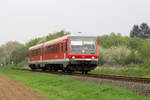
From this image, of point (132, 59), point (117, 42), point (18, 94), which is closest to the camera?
point (18, 94)

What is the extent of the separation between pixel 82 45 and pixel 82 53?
671 millimetres

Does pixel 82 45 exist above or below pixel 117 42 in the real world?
below

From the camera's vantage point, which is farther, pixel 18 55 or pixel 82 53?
pixel 18 55

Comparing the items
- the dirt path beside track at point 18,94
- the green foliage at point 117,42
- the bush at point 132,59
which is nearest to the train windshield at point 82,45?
the dirt path beside track at point 18,94

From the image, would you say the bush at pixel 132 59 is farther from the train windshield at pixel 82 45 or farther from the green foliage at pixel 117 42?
the train windshield at pixel 82 45

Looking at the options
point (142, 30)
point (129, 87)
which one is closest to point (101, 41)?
point (142, 30)

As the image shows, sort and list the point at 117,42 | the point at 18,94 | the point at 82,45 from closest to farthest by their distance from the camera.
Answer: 1. the point at 18,94
2. the point at 82,45
3. the point at 117,42

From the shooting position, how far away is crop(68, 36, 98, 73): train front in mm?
21531

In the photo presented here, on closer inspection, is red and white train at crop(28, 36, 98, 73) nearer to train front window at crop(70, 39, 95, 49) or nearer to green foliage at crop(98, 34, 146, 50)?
train front window at crop(70, 39, 95, 49)

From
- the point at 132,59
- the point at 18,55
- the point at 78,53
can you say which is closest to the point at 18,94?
the point at 78,53

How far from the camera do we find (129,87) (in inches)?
443

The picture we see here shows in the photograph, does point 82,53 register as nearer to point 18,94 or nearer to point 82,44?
point 82,44

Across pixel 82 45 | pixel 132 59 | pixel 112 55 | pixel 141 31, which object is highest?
pixel 141 31

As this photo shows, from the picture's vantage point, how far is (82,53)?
71.4 ft
